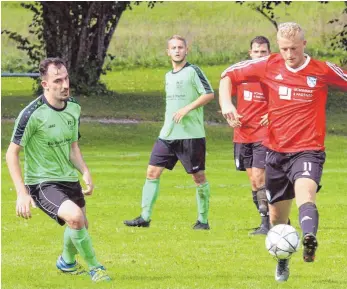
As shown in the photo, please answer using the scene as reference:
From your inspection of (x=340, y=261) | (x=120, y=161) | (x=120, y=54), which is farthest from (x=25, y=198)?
(x=120, y=54)

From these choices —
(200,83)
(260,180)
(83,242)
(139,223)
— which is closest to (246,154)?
(260,180)

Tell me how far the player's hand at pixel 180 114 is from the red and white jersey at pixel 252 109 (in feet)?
2.25

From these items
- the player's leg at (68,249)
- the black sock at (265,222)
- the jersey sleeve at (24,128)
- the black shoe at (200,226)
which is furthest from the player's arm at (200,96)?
the jersey sleeve at (24,128)

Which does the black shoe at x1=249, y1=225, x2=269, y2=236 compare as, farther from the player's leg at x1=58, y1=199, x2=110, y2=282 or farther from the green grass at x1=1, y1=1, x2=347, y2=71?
the green grass at x1=1, y1=1, x2=347, y2=71

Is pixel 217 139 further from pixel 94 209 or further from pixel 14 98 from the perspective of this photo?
pixel 94 209

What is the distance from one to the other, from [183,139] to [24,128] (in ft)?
14.0

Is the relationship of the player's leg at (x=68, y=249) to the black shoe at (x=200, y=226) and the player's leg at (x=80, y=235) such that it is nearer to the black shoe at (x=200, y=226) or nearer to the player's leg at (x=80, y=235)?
the player's leg at (x=80, y=235)

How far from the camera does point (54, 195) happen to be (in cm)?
1145

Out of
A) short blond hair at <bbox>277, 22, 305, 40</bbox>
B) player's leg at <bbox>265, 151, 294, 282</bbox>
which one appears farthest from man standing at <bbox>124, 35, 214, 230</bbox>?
short blond hair at <bbox>277, 22, 305, 40</bbox>

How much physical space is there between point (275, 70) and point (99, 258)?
276 cm

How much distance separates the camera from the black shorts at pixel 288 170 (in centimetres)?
1132

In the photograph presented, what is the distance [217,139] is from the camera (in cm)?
3297

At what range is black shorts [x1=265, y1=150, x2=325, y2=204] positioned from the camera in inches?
446

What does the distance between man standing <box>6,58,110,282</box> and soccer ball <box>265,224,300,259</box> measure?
4.93 feet
